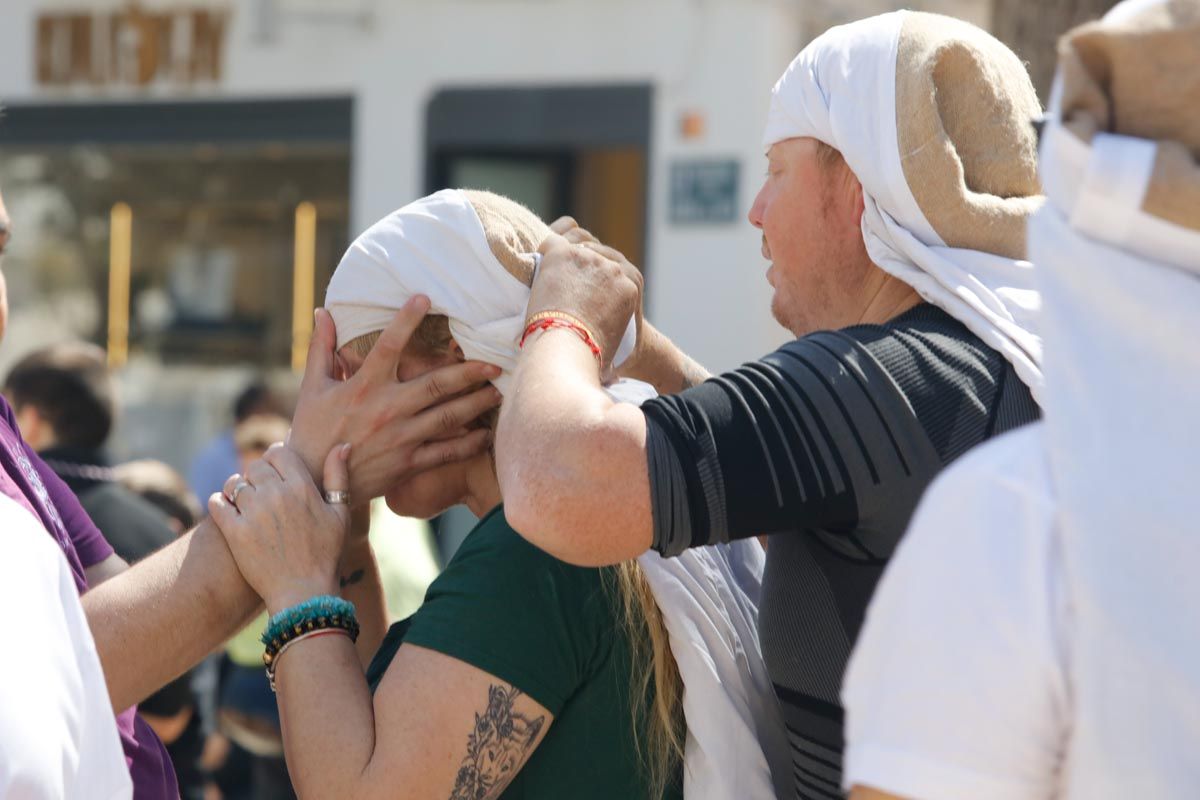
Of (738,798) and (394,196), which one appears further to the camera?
(394,196)

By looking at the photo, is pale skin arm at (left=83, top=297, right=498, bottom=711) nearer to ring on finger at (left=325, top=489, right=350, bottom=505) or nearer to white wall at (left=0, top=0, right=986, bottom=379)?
ring on finger at (left=325, top=489, right=350, bottom=505)

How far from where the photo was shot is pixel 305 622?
194 centimetres

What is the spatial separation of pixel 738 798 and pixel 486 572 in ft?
1.35

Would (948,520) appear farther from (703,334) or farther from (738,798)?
(703,334)

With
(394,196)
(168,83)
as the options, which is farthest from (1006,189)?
(168,83)

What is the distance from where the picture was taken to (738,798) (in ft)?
6.20

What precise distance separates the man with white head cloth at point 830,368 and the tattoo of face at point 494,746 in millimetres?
268

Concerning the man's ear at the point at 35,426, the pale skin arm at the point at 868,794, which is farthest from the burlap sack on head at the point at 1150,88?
the man's ear at the point at 35,426

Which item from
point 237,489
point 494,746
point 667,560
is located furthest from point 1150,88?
point 237,489

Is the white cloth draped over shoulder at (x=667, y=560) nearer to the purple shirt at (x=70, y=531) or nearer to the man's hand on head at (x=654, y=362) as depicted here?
the man's hand on head at (x=654, y=362)

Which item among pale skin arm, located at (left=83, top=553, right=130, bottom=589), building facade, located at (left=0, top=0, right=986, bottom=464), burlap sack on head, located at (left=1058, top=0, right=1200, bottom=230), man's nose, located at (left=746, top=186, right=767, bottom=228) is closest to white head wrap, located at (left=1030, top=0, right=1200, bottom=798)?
burlap sack on head, located at (left=1058, top=0, right=1200, bottom=230)

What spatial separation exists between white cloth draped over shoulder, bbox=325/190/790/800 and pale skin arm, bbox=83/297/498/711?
0.05 m

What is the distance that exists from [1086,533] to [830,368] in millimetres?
576

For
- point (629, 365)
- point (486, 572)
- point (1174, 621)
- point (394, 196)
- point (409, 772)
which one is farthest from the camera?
point (394, 196)
